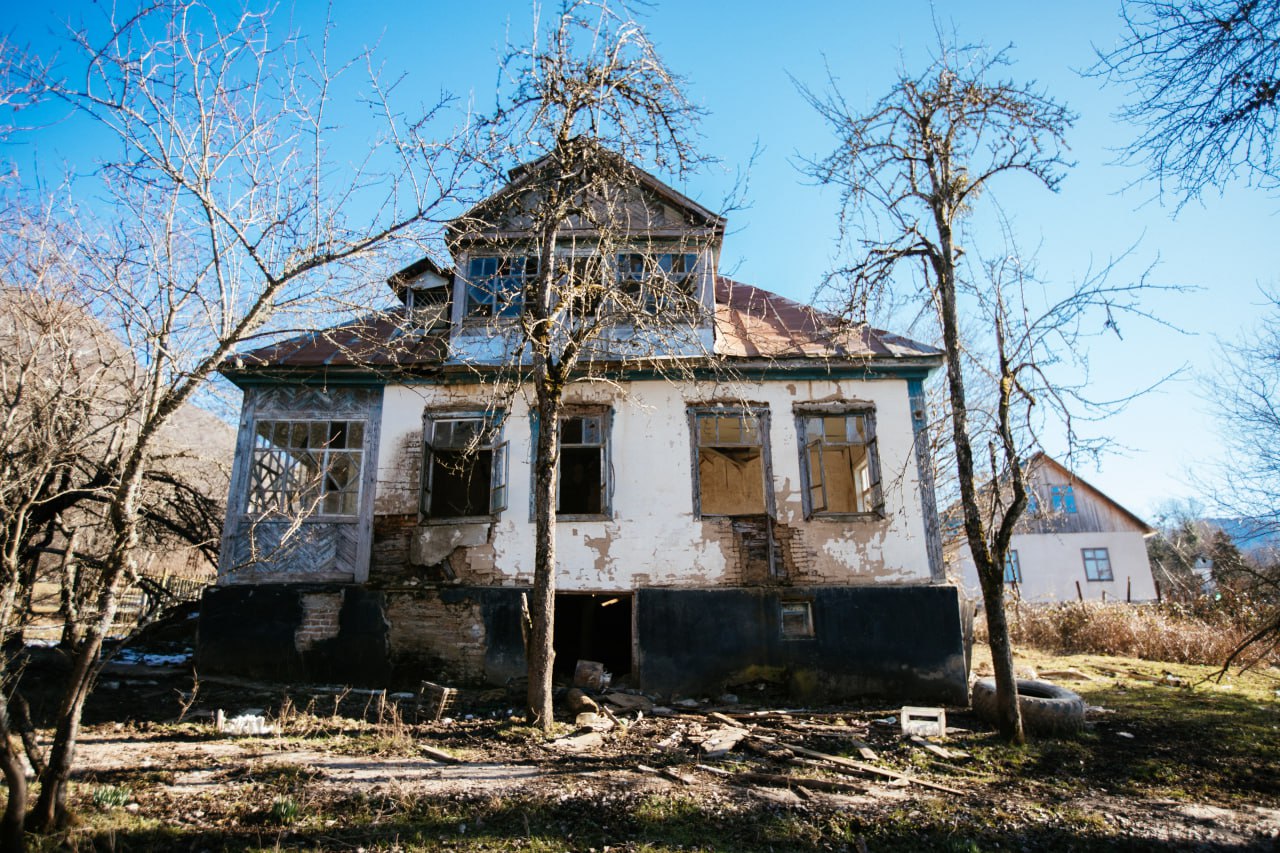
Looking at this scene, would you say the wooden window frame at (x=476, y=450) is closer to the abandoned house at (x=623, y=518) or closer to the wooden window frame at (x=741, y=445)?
the abandoned house at (x=623, y=518)

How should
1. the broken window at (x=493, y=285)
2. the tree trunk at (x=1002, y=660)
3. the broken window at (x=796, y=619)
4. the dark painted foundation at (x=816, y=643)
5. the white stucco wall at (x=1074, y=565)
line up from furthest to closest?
the white stucco wall at (x=1074, y=565) → the broken window at (x=493, y=285) → the broken window at (x=796, y=619) → the dark painted foundation at (x=816, y=643) → the tree trunk at (x=1002, y=660)

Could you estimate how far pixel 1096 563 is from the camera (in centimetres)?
2677

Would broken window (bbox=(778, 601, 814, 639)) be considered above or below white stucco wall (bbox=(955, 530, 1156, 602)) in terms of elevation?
below

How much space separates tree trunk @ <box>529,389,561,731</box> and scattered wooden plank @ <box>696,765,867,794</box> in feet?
7.46

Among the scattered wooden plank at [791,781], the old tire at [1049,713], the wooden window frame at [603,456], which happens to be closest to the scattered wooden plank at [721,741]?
the scattered wooden plank at [791,781]

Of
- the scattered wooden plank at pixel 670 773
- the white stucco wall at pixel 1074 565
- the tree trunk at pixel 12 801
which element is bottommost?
the scattered wooden plank at pixel 670 773

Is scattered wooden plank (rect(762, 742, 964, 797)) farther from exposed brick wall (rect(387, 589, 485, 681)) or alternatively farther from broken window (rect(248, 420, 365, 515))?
broken window (rect(248, 420, 365, 515))

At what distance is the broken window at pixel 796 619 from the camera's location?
33.1ft

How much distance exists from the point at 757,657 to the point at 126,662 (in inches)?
363

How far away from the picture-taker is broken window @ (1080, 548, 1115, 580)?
87.2 ft

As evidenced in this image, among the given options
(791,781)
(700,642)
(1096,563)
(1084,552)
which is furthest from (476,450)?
(1096,563)

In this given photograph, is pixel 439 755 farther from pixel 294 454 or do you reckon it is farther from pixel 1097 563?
pixel 1097 563

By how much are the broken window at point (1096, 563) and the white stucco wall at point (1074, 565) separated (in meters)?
0.12

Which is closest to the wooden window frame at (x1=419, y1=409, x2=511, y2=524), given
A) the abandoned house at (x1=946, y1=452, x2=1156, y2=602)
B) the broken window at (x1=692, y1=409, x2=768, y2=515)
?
the broken window at (x1=692, y1=409, x2=768, y2=515)
